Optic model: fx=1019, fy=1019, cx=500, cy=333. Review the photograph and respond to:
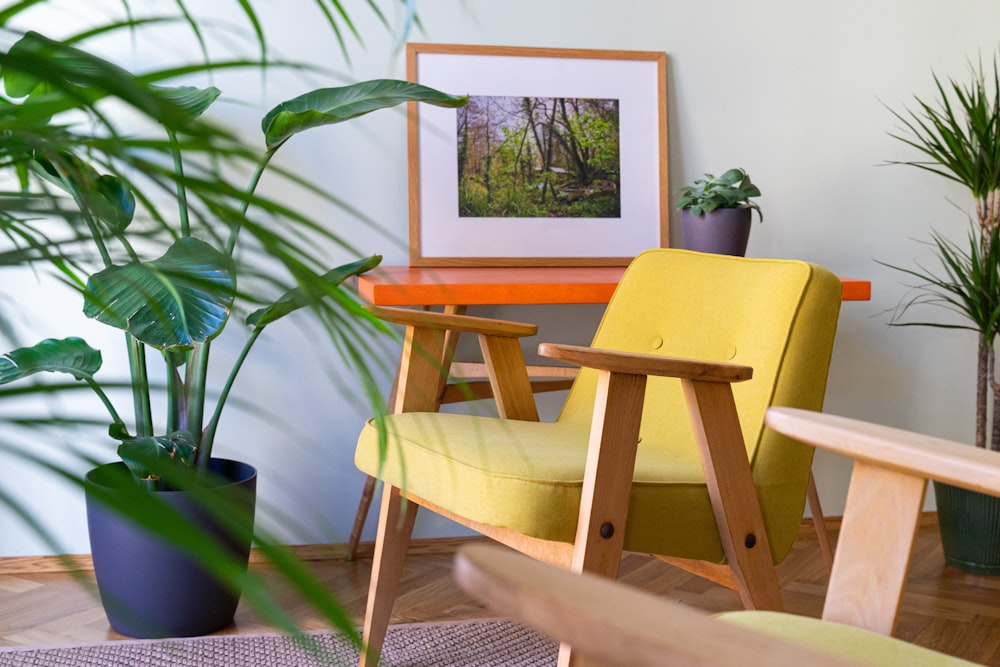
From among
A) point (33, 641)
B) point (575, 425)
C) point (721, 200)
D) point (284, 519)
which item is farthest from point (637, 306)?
point (284, 519)

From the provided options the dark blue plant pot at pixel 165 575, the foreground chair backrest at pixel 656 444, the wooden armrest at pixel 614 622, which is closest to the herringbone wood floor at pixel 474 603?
the dark blue plant pot at pixel 165 575

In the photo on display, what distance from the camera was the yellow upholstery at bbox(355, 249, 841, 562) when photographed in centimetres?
153

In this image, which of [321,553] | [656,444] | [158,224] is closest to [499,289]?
[656,444]

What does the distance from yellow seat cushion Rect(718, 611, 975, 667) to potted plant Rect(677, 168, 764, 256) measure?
1741mm

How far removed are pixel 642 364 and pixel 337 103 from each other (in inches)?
42.4

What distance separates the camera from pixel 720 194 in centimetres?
258

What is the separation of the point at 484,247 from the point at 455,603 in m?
0.97

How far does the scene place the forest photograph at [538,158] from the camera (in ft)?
9.25

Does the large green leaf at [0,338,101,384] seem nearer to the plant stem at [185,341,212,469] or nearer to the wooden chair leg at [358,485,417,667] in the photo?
the plant stem at [185,341,212,469]

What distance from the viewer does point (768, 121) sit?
301cm

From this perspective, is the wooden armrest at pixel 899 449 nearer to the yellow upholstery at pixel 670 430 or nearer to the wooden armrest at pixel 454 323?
the yellow upholstery at pixel 670 430

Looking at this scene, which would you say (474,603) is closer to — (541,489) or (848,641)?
(541,489)

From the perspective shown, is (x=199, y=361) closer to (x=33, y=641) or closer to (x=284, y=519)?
(x=33, y=641)

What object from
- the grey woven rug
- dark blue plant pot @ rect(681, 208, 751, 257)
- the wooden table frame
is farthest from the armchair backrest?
the grey woven rug
